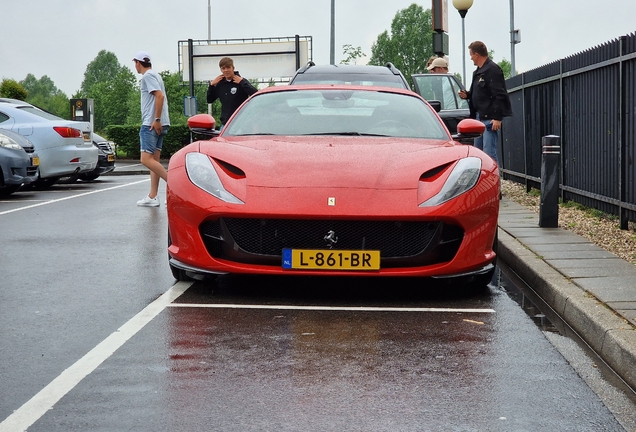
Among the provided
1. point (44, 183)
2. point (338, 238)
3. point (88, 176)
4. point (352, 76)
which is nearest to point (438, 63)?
point (352, 76)

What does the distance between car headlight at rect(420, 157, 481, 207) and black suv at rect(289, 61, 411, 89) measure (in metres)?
5.46

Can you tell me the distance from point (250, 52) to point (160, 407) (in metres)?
27.5

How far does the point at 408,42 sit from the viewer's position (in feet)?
336

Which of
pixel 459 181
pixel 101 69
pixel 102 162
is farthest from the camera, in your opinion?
pixel 101 69

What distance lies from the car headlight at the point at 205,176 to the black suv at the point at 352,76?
5.66 meters

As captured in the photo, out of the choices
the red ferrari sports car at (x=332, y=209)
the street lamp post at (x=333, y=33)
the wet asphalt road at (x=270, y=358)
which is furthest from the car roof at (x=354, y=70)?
the street lamp post at (x=333, y=33)

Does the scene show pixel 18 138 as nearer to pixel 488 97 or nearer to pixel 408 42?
pixel 488 97

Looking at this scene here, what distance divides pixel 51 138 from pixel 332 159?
34.1 feet

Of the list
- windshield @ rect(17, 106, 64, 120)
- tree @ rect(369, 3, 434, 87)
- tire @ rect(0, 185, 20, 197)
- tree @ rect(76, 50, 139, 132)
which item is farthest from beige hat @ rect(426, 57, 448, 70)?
tree @ rect(76, 50, 139, 132)

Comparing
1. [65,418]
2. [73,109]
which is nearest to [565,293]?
[65,418]

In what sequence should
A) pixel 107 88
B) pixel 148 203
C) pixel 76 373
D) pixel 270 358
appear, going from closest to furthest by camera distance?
1. pixel 76 373
2. pixel 270 358
3. pixel 148 203
4. pixel 107 88

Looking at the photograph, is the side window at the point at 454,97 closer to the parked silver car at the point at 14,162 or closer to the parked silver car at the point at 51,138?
the parked silver car at the point at 51,138

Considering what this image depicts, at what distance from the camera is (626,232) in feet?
27.9

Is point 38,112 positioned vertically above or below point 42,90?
below
